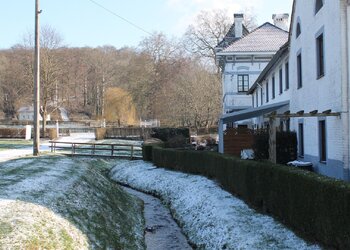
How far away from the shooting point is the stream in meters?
11.8

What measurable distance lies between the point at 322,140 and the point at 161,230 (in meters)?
6.52

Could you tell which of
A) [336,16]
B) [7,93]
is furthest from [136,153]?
[7,93]

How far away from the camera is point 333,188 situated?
25.2 ft

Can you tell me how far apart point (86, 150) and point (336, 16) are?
2724 centimetres

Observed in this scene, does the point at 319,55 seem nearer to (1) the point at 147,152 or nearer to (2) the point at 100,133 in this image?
(1) the point at 147,152

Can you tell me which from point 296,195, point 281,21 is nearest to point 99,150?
point 281,21

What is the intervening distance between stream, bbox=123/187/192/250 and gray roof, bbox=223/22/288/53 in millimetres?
22627

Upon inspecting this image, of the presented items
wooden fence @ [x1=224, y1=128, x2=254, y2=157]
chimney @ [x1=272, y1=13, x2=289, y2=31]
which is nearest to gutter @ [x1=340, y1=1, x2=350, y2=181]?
wooden fence @ [x1=224, y1=128, x2=254, y2=157]

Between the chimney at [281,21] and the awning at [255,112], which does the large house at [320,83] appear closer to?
the awning at [255,112]

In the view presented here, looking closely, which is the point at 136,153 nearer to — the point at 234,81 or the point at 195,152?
the point at 234,81

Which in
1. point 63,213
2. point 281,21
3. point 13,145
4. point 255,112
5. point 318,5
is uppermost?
point 281,21

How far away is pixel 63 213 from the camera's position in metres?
10.5

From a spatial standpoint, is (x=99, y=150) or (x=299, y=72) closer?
(x=299, y=72)

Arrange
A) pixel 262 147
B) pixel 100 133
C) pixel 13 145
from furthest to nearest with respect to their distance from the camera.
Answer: pixel 100 133 → pixel 13 145 → pixel 262 147
